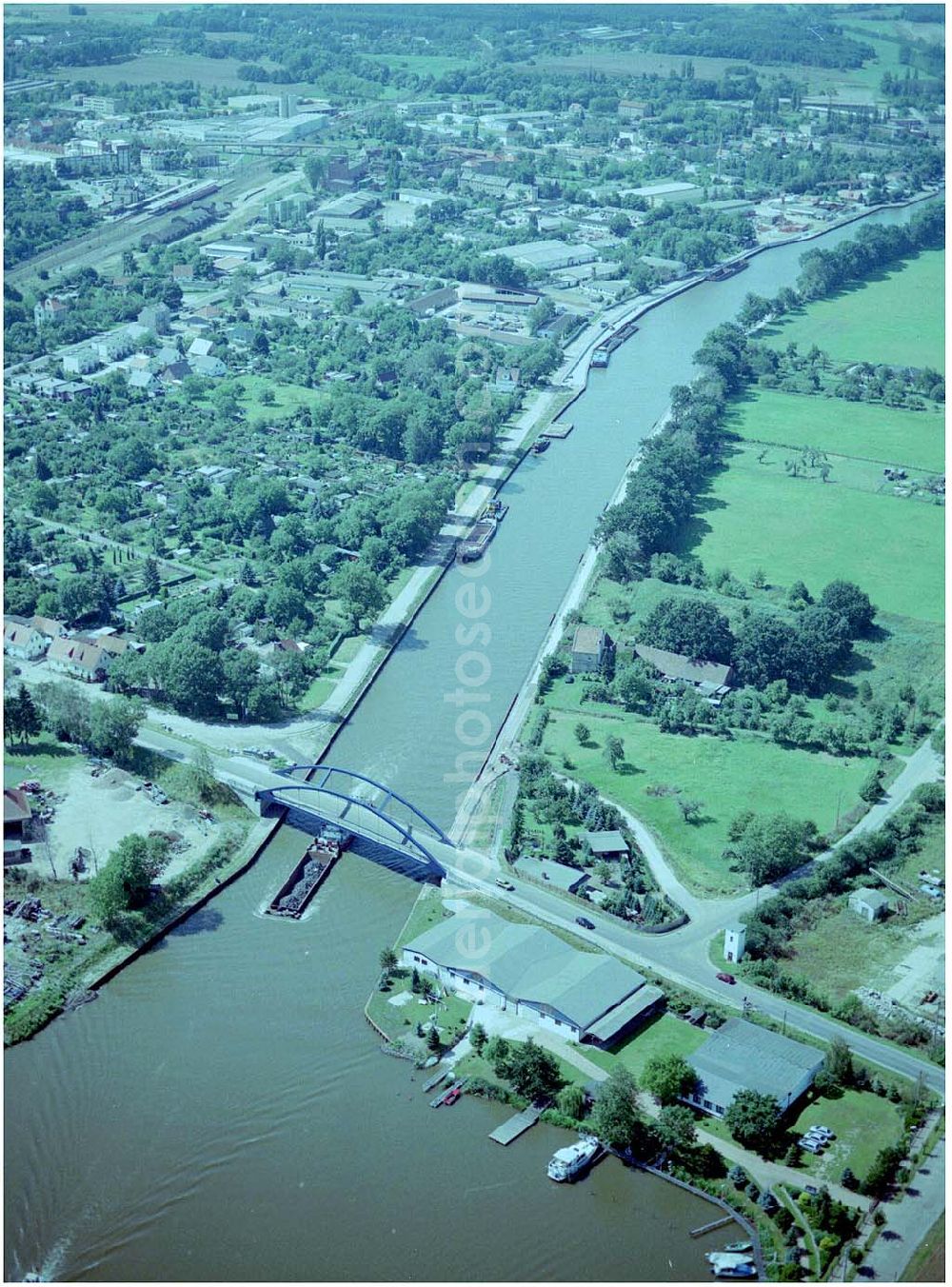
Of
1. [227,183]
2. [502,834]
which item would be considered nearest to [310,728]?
[502,834]

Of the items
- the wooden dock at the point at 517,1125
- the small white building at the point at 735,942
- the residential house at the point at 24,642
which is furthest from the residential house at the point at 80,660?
the wooden dock at the point at 517,1125

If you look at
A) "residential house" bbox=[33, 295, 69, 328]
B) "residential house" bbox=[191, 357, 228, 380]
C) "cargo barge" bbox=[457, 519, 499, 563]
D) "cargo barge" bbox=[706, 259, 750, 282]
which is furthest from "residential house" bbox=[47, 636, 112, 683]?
"cargo barge" bbox=[706, 259, 750, 282]

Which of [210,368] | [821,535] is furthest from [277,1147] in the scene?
[210,368]

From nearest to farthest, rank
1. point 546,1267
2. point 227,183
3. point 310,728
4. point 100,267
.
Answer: point 546,1267 < point 310,728 < point 100,267 < point 227,183

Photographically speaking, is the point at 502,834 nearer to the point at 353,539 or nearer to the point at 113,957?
the point at 113,957

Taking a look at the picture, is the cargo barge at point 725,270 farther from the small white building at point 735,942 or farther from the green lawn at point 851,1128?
the green lawn at point 851,1128

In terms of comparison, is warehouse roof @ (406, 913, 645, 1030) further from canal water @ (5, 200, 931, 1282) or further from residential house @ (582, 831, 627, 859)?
residential house @ (582, 831, 627, 859)
